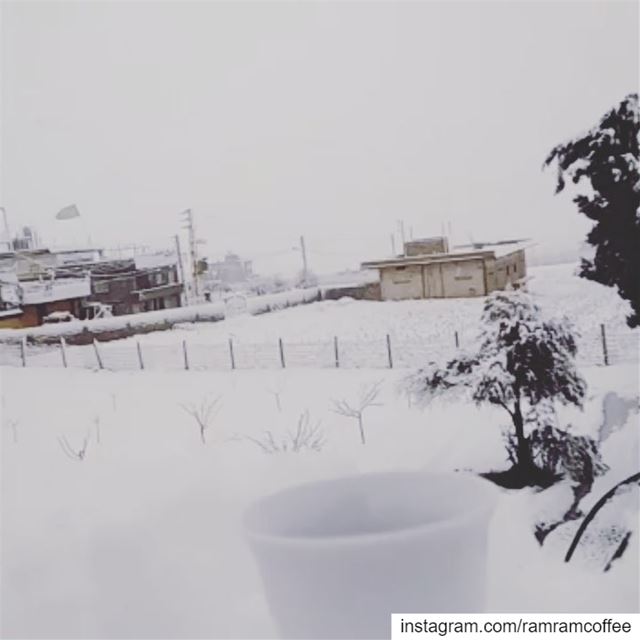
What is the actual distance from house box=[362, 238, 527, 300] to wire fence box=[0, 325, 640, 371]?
3.4 inches

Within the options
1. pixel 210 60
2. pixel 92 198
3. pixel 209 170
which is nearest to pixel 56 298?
pixel 92 198

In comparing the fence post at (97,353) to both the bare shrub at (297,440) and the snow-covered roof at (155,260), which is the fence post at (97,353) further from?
the bare shrub at (297,440)

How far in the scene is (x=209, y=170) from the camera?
1.57 m

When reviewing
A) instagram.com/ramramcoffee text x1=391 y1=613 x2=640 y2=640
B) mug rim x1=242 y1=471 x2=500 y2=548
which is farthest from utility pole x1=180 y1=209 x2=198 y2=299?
instagram.com/ramramcoffee text x1=391 y1=613 x2=640 y2=640

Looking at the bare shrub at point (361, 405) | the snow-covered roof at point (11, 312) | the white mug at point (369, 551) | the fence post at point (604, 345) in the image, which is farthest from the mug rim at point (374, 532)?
the snow-covered roof at point (11, 312)

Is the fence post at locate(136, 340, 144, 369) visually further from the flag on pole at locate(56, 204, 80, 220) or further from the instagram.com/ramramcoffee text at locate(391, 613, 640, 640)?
the instagram.com/ramramcoffee text at locate(391, 613, 640, 640)

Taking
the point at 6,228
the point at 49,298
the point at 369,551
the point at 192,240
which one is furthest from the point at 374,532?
the point at 6,228

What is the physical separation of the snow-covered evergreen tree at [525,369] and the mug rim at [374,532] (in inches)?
4.7

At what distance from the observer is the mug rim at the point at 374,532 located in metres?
1.28

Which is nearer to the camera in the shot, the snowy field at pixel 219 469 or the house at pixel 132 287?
the snowy field at pixel 219 469

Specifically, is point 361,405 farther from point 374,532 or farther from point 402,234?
point 402,234

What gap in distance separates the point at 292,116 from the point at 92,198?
41 cm

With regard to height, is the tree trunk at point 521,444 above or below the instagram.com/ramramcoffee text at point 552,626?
above

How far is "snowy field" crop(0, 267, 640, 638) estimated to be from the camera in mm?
1430
